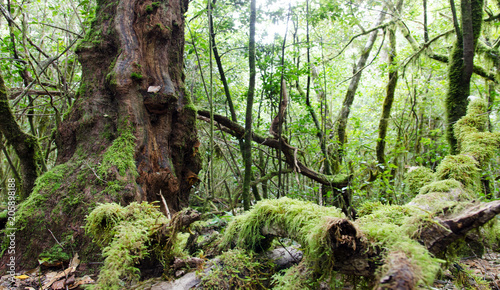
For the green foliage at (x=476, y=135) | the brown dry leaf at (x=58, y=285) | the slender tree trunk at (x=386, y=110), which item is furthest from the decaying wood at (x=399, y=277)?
the slender tree trunk at (x=386, y=110)

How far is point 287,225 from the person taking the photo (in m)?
1.66

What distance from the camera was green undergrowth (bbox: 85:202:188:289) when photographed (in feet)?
5.05

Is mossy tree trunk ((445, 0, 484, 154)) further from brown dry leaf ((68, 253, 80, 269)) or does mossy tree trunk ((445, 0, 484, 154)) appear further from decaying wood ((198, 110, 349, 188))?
brown dry leaf ((68, 253, 80, 269))

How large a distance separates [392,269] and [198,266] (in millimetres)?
1275

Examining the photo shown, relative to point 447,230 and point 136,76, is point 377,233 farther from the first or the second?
point 136,76

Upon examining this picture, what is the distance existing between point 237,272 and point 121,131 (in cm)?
220

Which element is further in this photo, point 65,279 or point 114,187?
point 114,187

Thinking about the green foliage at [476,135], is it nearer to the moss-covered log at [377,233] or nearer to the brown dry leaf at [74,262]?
the moss-covered log at [377,233]

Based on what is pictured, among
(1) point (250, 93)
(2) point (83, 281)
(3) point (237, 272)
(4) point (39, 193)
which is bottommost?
(2) point (83, 281)

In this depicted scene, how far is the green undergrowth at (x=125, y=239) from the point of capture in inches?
60.6

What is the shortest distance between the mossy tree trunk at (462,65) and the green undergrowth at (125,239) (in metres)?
4.13

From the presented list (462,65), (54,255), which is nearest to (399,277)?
(54,255)

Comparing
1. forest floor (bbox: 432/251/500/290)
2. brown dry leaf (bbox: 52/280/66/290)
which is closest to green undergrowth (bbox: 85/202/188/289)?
brown dry leaf (bbox: 52/280/66/290)

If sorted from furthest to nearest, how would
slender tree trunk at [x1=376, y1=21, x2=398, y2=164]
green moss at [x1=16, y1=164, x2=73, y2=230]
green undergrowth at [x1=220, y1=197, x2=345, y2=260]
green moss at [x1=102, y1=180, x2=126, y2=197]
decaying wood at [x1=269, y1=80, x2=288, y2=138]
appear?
slender tree trunk at [x1=376, y1=21, x2=398, y2=164] < decaying wood at [x1=269, y1=80, x2=288, y2=138] < green moss at [x1=102, y1=180, x2=126, y2=197] < green moss at [x1=16, y1=164, x2=73, y2=230] < green undergrowth at [x1=220, y1=197, x2=345, y2=260]
